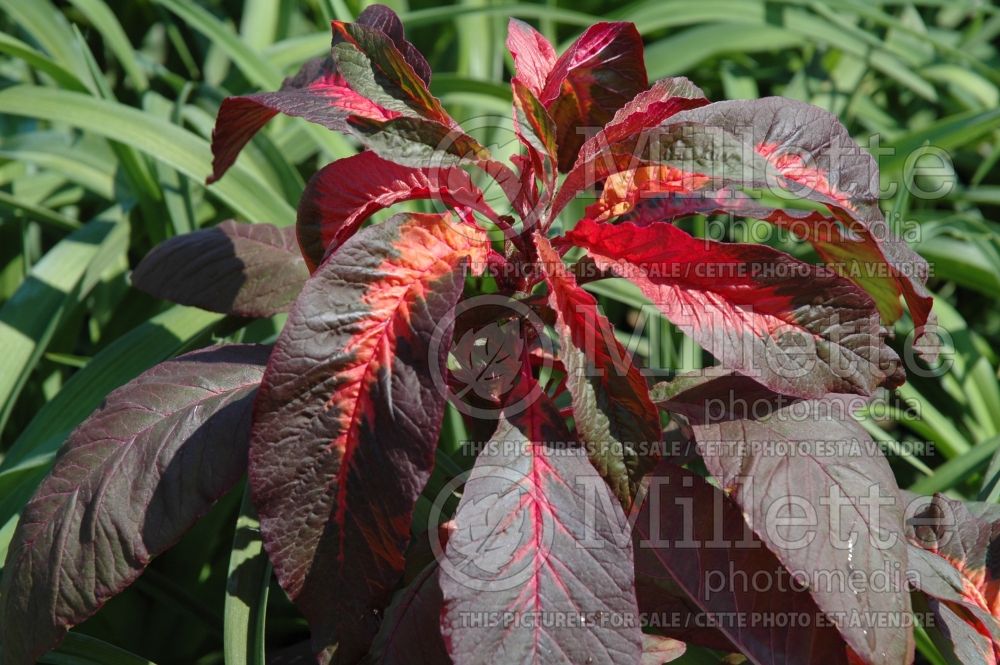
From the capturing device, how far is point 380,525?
665 mm

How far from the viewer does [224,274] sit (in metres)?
0.94

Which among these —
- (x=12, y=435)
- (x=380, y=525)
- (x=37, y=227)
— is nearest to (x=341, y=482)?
(x=380, y=525)

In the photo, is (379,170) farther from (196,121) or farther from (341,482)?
(196,121)

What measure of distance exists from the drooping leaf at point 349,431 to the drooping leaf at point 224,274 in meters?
0.29

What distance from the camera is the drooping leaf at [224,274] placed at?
3.05ft

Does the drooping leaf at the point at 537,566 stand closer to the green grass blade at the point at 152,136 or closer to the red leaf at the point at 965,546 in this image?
the red leaf at the point at 965,546

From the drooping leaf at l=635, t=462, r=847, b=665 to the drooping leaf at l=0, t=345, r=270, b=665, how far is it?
0.35 meters

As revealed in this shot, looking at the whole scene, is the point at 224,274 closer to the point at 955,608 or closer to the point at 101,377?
the point at 101,377

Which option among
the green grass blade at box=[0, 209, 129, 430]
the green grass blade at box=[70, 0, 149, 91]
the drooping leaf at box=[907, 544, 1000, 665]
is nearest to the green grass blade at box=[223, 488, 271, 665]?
the green grass blade at box=[0, 209, 129, 430]

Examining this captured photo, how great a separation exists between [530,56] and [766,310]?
341 millimetres

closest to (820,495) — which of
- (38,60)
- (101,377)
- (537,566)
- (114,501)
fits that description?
(537,566)

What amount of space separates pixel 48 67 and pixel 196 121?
236mm

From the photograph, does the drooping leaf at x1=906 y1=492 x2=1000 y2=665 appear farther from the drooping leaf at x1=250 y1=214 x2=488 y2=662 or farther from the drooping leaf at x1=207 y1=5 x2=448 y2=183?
the drooping leaf at x1=207 y1=5 x2=448 y2=183

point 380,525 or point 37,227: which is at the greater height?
point 37,227
